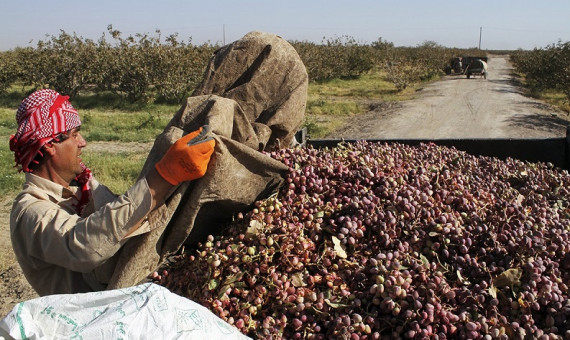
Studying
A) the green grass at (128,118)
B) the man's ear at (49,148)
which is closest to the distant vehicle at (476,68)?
the green grass at (128,118)

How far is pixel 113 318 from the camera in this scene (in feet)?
4.72

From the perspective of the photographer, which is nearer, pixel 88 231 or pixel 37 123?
pixel 88 231

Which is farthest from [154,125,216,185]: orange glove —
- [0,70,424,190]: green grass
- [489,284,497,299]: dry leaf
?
[0,70,424,190]: green grass

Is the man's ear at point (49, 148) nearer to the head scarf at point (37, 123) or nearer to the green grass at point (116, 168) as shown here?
the head scarf at point (37, 123)

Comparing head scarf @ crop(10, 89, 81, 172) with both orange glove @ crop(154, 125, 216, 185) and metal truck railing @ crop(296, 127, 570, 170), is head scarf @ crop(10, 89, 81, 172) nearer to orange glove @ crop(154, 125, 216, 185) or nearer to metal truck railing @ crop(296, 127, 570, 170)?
orange glove @ crop(154, 125, 216, 185)

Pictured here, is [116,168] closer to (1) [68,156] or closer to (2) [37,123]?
(1) [68,156]

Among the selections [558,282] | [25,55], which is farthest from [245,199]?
[25,55]

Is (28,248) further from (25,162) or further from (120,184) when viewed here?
(120,184)

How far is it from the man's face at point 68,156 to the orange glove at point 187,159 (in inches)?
22.1

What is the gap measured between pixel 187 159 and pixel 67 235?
1.91 ft

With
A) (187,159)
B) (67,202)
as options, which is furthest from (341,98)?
(187,159)

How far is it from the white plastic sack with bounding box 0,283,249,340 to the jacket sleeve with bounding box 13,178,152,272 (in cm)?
43

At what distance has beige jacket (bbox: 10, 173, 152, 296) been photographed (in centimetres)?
195

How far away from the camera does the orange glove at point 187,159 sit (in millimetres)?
1950
